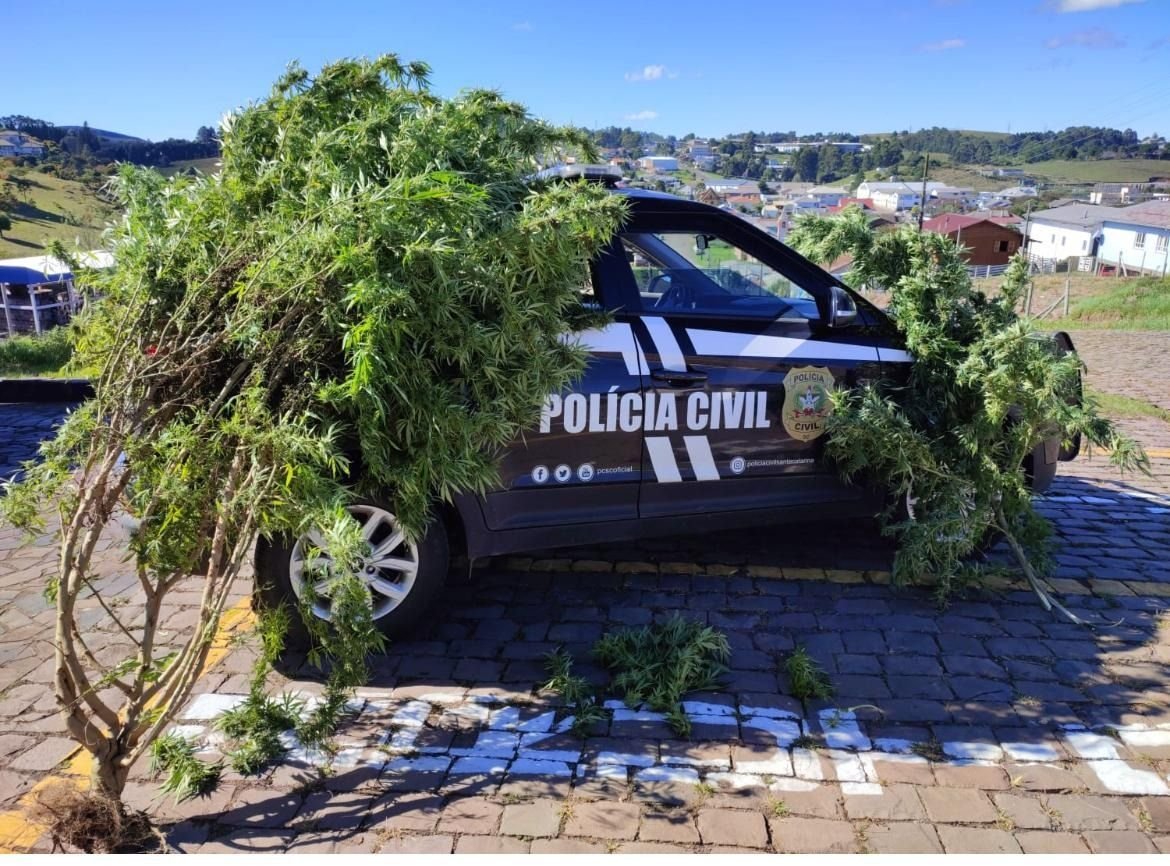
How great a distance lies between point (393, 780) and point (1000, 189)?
256 feet

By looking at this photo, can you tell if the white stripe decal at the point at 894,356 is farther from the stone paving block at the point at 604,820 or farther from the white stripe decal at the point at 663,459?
the stone paving block at the point at 604,820

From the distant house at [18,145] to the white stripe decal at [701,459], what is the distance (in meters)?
37.0

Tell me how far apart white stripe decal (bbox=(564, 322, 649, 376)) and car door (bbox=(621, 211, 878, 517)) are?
0.14 ft

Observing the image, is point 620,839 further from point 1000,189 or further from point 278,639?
point 1000,189

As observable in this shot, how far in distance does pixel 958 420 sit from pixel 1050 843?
228 centimetres

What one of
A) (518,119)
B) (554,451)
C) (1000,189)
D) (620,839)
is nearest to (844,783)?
(620,839)

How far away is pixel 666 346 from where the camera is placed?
4.18 meters

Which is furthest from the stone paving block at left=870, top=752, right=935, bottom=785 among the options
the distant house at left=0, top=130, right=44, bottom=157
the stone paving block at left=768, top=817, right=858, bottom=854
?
the distant house at left=0, top=130, right=44, bottom=157

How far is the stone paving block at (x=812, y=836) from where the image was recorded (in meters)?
2.77

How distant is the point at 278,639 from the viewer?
2.98m

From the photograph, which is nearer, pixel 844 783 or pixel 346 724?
pixel 844 783

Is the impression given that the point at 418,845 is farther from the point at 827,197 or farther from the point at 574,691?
the point at 827,197

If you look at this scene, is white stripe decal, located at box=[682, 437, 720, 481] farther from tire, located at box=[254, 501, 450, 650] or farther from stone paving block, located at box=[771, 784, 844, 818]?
stone paving block, located at box=[771, 784, 844, 818]

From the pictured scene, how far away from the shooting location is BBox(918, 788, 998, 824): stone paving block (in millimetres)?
2900
